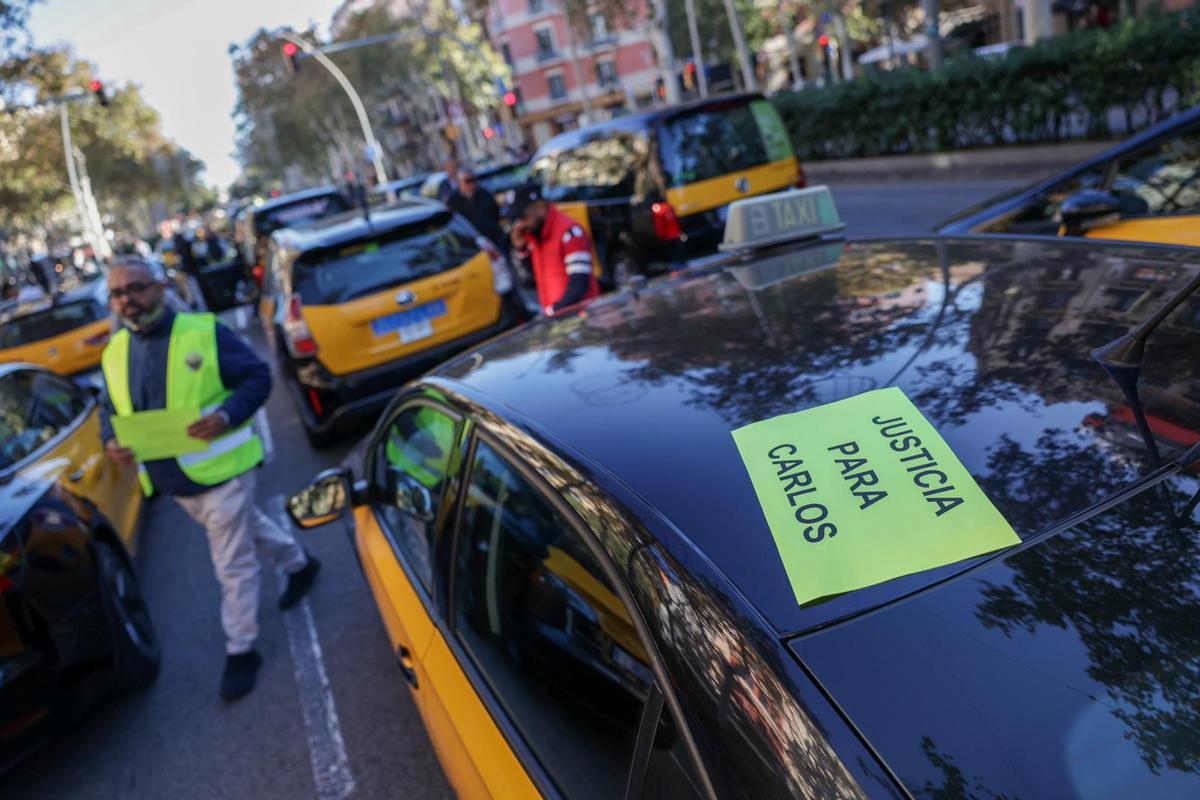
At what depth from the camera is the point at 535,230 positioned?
208 inches

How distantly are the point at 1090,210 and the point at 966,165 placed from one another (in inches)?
463

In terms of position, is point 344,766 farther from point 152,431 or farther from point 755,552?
point 755,552

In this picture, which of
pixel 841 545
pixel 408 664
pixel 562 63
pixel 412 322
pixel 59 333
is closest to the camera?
pixel 841 545

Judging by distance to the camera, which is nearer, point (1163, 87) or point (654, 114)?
point (654, 114)

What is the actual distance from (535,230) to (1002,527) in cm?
430

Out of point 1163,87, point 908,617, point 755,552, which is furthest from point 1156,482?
point 1163,87

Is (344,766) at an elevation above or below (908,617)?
below

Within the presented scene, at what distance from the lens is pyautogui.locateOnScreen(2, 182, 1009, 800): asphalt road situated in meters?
3.37

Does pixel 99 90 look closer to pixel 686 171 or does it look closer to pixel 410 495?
pixel 686 171

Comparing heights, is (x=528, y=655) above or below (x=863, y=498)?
below

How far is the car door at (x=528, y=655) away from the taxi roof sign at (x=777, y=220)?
4.80 ft

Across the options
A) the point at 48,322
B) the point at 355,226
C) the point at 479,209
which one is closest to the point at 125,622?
the point at 355,226

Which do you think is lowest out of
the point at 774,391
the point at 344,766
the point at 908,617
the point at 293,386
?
the point at 344,766

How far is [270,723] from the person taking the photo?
149 inches
